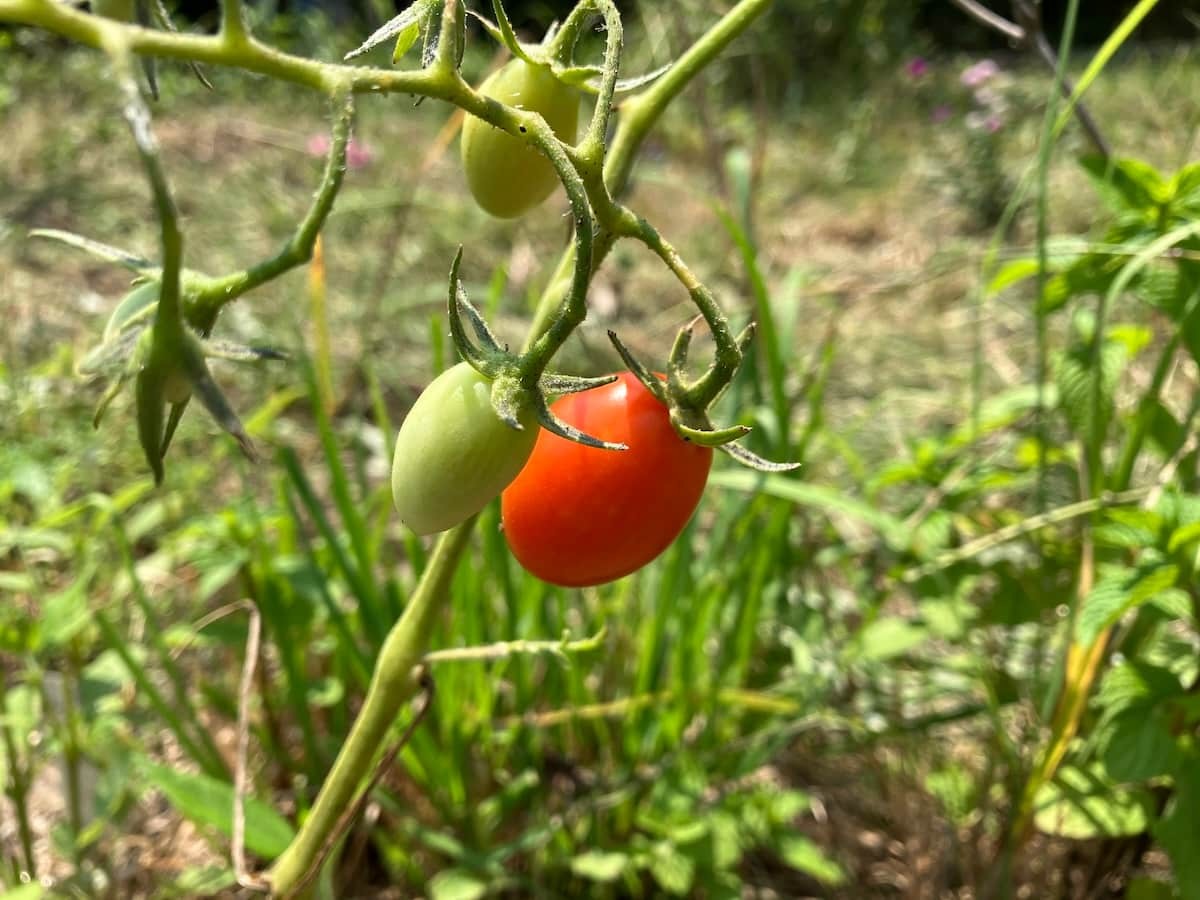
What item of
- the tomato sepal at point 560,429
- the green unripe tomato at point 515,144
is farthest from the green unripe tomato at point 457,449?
the green unripe tomato at point 515,144

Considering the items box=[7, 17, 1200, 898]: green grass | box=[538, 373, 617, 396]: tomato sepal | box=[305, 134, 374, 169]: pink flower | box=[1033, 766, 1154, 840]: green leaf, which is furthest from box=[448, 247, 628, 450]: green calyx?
box=[305, 134, 374, 169]: pink flower

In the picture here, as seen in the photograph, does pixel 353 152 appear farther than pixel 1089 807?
Yes

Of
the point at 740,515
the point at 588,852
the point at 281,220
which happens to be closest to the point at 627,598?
the point at 740,515

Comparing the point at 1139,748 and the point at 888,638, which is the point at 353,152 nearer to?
the point at 888,638

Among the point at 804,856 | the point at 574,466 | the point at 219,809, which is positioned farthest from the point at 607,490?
the point at 804,856

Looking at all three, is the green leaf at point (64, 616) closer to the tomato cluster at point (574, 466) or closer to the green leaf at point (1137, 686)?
the tomato cluster at point (574, 466)

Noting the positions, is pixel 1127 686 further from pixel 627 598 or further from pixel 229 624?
pixel 229 624
